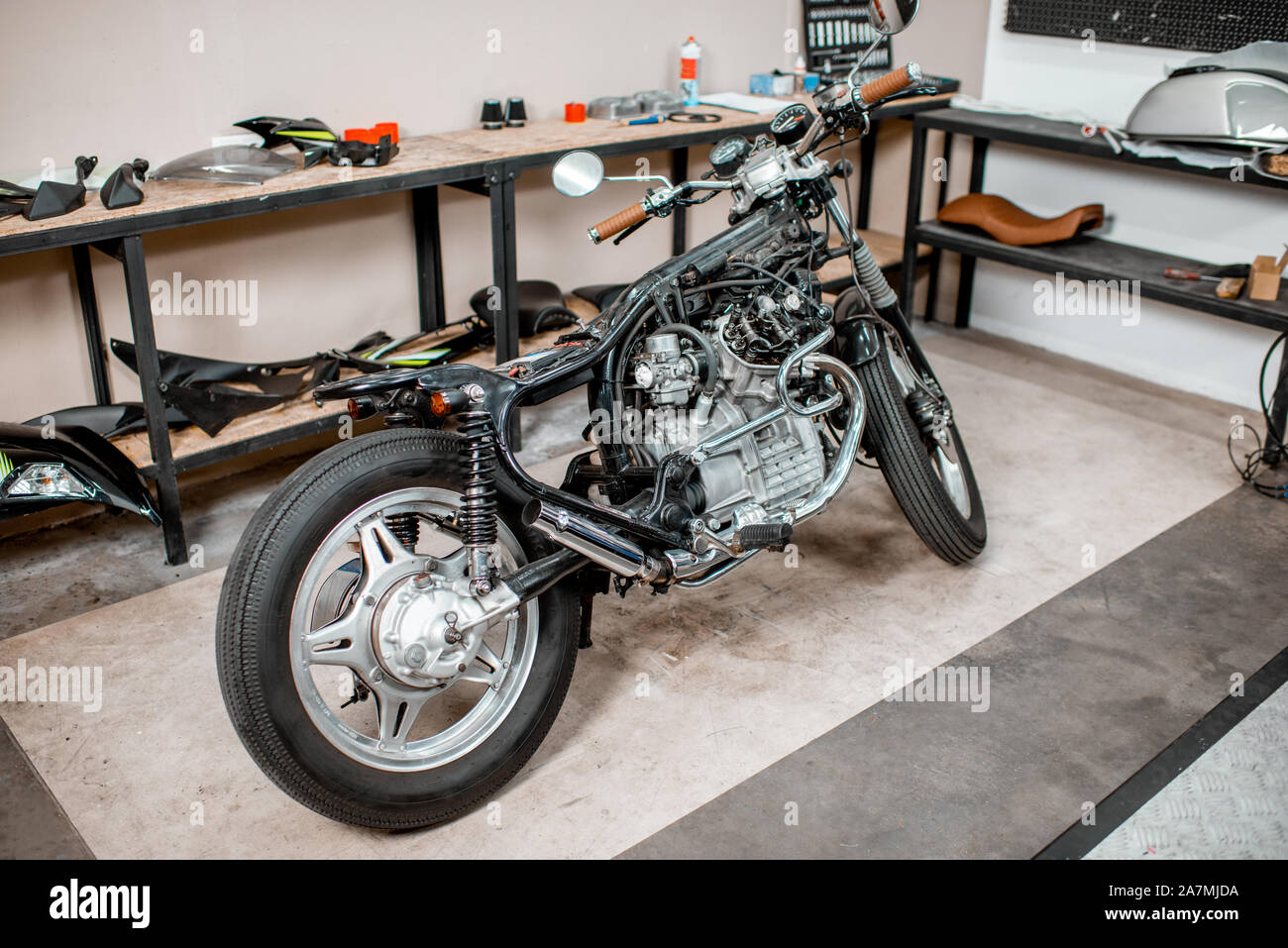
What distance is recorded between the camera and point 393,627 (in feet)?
6.65

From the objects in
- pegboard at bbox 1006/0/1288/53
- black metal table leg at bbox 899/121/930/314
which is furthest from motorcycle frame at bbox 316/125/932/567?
pegboard at bbox 1006/0/1288/53

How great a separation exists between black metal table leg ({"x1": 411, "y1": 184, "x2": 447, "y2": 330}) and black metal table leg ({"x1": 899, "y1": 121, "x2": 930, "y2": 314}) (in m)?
1.89

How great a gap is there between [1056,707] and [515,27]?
2649 mm

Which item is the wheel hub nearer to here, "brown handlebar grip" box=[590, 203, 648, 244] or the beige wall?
"brown handlebar grip" box=[590, 203, 648, 244]

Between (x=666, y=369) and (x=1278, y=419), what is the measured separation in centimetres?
238

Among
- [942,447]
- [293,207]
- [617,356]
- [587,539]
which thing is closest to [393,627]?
[587,539]

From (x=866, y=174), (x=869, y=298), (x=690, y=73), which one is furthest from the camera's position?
(x=866, y=174)

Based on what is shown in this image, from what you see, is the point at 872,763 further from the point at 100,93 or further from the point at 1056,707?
the point at 100,93

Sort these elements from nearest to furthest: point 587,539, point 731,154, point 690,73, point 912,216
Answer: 1. point 587,539
2. point 731,154
3. point 690,73
4. point 912,216

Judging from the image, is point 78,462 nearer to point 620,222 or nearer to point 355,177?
point 355,177

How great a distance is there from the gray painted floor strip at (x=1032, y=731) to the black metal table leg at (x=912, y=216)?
5.90 feet

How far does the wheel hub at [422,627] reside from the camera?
2027mm

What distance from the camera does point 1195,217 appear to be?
4.18 m
